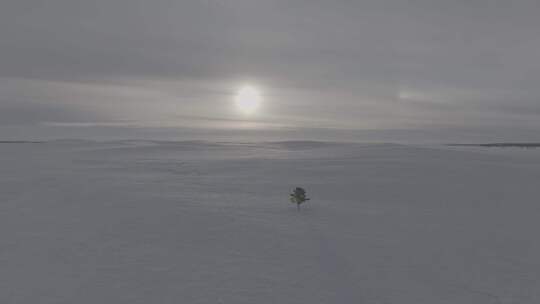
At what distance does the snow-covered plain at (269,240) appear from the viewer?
4.88m

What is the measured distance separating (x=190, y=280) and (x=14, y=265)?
2912 millimetres

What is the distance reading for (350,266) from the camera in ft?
18.4

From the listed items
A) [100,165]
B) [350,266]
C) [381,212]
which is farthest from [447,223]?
[100,165]

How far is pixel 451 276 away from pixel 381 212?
3.24 meters

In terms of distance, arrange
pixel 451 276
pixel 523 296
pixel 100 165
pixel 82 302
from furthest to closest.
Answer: pixel 100 165, pixel 451 276, pixel 523 296, pixel 82 302

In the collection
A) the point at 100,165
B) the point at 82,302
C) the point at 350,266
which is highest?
the point at 100,165

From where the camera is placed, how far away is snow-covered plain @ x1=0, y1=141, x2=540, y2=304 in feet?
16.0

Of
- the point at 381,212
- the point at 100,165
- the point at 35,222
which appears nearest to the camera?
the point at 35,222

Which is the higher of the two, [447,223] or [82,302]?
[447,223]

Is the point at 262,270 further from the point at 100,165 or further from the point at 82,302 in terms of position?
the point at 100,165

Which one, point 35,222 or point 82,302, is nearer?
point 82,302

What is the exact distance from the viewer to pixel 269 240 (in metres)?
6.57

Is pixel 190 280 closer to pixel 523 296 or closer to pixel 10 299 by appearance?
pixel 10 299

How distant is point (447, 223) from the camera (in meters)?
7.70
